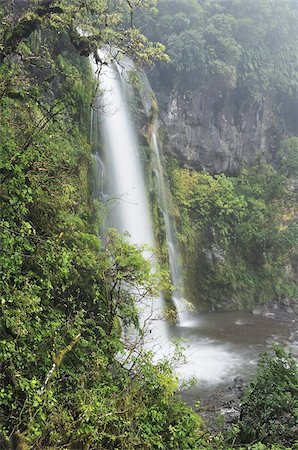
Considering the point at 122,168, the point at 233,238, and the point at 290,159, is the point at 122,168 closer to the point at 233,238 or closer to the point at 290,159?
the point at 233,238

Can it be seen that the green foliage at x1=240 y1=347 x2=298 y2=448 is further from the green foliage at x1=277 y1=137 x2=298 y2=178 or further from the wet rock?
the green foliage at x1=277 y1=137 x2=298 y2=178

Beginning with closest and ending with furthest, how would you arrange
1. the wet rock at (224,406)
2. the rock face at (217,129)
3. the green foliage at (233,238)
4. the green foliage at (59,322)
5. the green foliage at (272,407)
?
the green foliage at (59,322)
the green foliage at (272,407)
the wet rock at (224,406)
the green foliage at (233,238)
the rock face at (217,129)

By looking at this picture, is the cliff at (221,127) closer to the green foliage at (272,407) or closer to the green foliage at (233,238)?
the green foliage at (233,238)

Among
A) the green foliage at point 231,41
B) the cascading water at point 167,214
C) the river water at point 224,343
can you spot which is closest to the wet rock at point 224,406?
the river water at point 224,343

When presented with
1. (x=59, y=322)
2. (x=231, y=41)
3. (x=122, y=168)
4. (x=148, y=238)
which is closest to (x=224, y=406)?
(x=59, y=322)

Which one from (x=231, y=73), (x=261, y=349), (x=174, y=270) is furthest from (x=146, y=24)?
(x=261, y=349)

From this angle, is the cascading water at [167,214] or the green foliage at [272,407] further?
the cascading water at [167,214]

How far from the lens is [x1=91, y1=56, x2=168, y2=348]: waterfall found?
1273 cm

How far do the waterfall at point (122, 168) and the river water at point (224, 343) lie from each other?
128 cm

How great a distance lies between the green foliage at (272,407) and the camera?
18.1 ft

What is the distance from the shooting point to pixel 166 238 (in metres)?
15.1

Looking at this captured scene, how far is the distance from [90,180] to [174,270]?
615cm

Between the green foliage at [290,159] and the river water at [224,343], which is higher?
the green foliage at [290,159]

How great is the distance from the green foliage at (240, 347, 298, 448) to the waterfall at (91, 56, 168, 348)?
238 inches
